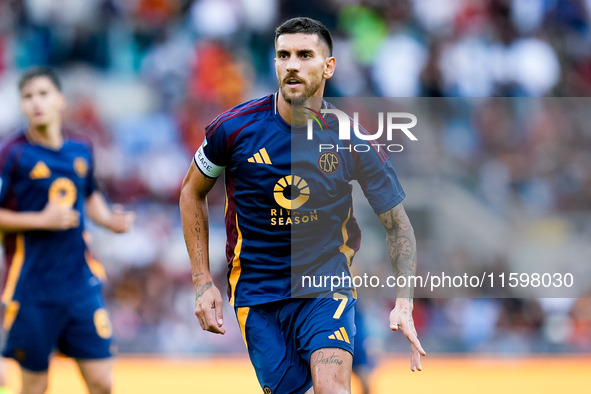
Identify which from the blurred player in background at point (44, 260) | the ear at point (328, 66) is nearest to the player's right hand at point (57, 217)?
the blurred player in background at point (44, 260)

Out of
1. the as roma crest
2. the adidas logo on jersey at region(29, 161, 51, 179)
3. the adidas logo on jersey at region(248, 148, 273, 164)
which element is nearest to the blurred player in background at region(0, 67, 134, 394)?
the adidas logo on jersey at region(29, 161, 51, 179)

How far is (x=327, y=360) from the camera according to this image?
4371 mm

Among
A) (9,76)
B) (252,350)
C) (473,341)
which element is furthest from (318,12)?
(252,350)

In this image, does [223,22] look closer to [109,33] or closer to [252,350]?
[109,33]

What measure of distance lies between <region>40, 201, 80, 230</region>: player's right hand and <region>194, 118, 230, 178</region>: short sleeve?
157 centimetres

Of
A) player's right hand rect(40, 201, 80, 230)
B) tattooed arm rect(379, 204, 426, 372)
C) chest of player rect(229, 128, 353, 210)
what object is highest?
chest of player rect(229, 128, 353, 210)

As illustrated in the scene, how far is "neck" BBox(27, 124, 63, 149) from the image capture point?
6.12 metres

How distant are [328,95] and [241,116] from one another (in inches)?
325

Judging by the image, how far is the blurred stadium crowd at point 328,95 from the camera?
11312 millimetres

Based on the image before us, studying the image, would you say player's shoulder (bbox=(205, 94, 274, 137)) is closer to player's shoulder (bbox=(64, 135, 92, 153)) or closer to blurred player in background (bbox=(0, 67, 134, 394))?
blurred player in background (bbox=(0, 67, 134, 394))

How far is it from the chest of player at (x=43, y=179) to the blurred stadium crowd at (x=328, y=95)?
5487 millimetres

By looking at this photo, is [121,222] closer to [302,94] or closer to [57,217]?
[57,217]

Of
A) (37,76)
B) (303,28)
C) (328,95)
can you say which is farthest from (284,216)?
(328,95)

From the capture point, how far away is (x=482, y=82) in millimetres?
13281
